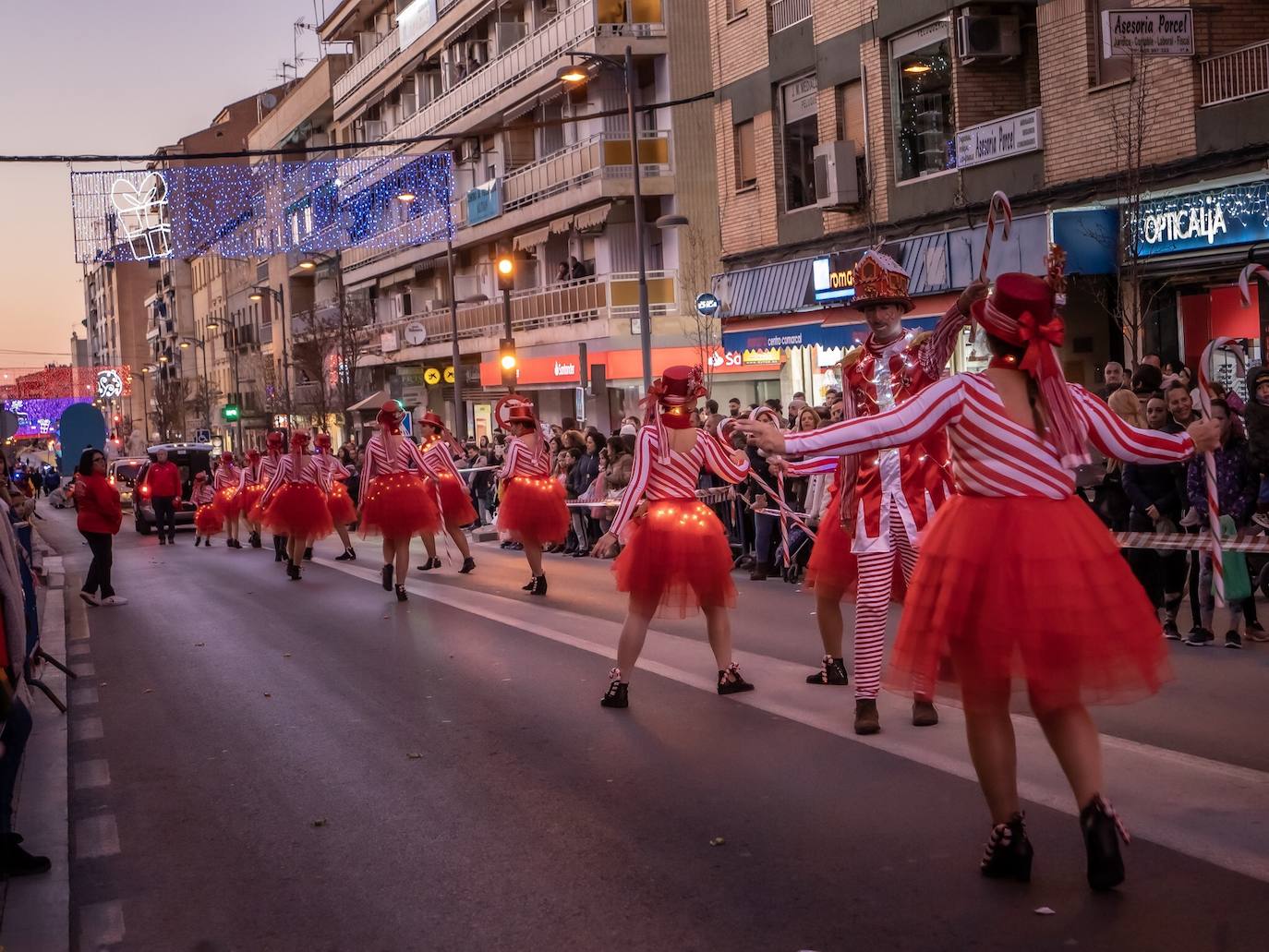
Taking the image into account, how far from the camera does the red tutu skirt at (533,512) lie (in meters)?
17.3

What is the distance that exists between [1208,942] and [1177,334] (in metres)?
17.2

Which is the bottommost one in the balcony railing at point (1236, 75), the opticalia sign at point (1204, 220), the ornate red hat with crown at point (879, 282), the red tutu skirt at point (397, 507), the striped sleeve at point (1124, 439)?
the red tutu skirt at point (397, 507)

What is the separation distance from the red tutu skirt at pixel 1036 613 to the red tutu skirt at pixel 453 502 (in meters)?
15.1

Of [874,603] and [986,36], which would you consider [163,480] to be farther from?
[874,603]

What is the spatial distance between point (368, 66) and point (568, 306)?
25267 mm

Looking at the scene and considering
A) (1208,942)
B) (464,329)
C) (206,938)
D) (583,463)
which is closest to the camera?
(1208,942)

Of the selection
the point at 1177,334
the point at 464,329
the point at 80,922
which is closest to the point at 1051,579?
the point at 80,922

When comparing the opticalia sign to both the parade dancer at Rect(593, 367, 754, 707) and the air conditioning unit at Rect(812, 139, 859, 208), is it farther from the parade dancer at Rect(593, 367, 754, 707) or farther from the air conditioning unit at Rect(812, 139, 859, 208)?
the parade dancer at Rect(593, 367, 754, 707)

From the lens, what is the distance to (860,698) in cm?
836

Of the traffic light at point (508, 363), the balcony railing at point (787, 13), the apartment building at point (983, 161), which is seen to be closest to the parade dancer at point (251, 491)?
the traffic light at point (508, 363)

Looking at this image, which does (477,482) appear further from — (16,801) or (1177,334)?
(16,801)

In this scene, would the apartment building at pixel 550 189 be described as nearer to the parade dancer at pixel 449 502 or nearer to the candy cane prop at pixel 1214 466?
the parade dancer at pixel 449 502

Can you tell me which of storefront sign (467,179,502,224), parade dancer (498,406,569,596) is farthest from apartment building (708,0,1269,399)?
storefront sign (467,179,502,224)

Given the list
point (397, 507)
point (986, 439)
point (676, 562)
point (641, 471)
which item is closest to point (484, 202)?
point (397, 507)
